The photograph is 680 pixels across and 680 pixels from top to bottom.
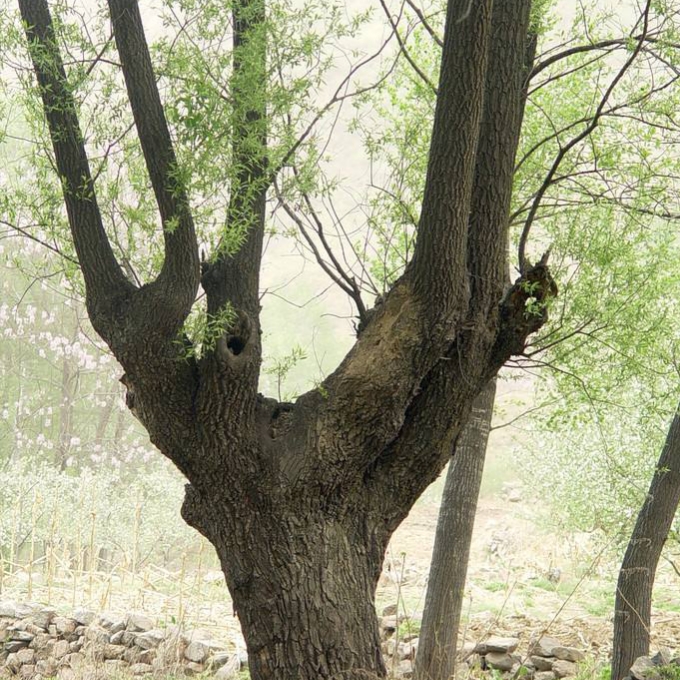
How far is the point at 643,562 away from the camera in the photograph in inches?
250

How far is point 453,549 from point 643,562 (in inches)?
53.2

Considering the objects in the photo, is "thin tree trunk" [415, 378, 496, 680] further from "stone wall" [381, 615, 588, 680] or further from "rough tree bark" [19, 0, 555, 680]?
"rough tree bark" [19, 0, 555, 680]

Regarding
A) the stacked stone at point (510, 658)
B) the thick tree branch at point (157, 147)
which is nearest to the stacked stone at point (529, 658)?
the stacked stone at point (510, 658)

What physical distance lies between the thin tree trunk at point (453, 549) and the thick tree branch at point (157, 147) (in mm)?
3165

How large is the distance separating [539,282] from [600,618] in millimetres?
6856

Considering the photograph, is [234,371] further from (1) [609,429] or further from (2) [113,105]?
(1) [609,429]

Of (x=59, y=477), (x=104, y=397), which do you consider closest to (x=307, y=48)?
(x=59, y=477)

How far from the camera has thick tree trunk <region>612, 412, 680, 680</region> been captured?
20.7ft

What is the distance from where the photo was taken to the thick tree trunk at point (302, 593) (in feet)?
12.7

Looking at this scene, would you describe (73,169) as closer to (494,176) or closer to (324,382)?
(324,382)

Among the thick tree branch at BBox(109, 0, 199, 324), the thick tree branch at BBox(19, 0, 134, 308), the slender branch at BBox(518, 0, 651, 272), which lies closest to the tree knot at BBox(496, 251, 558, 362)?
the slender branch at BBox(518, 0, 651, 272)

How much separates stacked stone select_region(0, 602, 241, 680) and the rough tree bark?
4072 mm

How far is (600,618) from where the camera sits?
9.73 meters

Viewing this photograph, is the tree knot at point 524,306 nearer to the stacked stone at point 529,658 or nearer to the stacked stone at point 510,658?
the stacked stone at point 510,658
